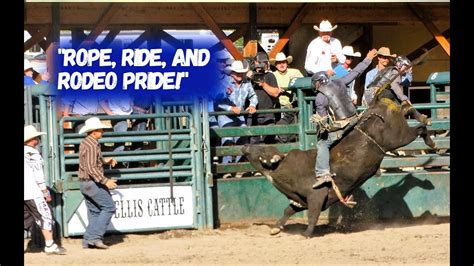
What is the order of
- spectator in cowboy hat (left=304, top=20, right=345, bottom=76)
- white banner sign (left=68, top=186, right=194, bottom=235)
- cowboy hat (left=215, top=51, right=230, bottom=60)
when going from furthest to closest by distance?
cowboy hat (left=215, top=51, right=230, bottom=60)
spectator in cowboy hat (left=304, top=20, right=345, bottom=76)
white banner sign (left=68, top=186, right=194, bottom=235)

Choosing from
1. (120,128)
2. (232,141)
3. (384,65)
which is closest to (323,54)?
(384,65)

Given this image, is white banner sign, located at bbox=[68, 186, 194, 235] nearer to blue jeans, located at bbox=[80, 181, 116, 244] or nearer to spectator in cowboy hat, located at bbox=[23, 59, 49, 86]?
blue jeans, located at bbox=[80, 181, 116, 244]

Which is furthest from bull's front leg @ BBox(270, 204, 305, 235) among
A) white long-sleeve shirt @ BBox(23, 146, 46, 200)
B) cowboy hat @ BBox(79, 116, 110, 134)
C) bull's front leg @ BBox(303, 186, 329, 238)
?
white long-sleeve shirt @ BBox(23, 146, 46, 200)

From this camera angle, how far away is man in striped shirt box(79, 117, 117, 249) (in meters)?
11.6

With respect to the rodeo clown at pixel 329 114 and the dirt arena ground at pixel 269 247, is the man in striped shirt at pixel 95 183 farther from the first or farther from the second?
the rodeo clown at pixel 329 114

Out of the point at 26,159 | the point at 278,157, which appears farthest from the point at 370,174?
the point at 26,159

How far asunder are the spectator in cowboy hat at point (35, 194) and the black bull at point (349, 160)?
267 centimetres

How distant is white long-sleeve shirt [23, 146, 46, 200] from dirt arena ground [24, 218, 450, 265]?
69 centimetres

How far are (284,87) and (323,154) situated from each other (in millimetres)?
2007

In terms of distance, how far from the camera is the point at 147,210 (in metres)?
12.4

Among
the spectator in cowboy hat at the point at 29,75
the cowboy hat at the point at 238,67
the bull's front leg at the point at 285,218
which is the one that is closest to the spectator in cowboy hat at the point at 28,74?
the spectator in cowboy hat at the point at 29,75

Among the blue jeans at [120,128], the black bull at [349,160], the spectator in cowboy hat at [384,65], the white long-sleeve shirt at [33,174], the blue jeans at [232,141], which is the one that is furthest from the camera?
the spectator in cowboy hat at [384,65]

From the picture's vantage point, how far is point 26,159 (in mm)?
11109

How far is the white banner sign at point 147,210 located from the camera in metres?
12.2
